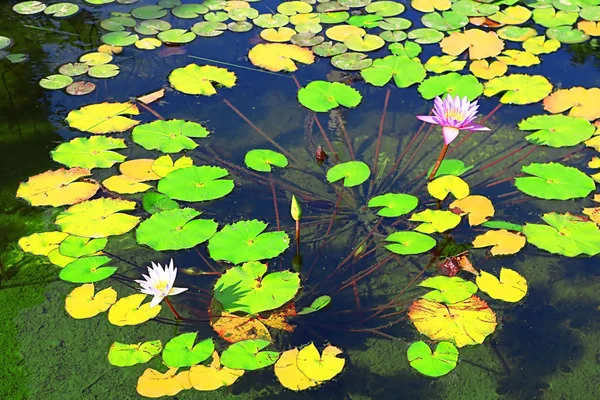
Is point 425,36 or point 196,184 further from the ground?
point 425,36

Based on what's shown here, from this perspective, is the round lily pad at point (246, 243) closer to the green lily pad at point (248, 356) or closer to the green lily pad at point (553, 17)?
the green lily pad at point (248, 356)

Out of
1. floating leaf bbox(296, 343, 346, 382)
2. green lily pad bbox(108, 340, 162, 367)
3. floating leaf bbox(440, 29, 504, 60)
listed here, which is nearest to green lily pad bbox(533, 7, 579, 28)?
floating leaf bbox(440, 29, 504, 60)

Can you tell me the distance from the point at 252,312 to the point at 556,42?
3.04 meters

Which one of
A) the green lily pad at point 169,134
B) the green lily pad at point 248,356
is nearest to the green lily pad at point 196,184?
the green lily pad at point 169,134

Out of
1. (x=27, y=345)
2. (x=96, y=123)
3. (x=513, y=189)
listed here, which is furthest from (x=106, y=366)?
(x=513, y=189)

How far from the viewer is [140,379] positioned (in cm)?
221

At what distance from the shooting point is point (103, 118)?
3383 mm

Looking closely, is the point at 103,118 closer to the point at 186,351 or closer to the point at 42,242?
the point at 42,242

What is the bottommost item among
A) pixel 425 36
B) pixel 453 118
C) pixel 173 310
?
pixel 173 310

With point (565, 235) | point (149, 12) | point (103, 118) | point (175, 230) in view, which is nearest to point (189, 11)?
point (149, 12)

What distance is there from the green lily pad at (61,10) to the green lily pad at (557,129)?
3.30m

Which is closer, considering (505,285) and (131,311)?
(131,311)

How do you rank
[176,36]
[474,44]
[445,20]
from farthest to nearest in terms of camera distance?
[445,20] → [176,36] → [474,44]

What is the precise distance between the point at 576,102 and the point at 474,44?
839 mm
